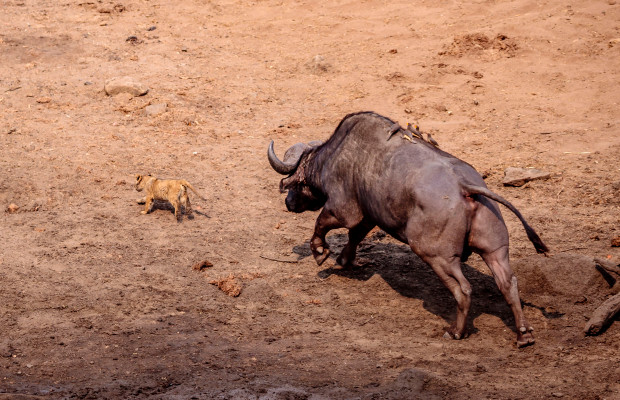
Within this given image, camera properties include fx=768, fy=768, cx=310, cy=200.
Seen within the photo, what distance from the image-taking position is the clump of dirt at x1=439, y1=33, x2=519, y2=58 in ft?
48.1

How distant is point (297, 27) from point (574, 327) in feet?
36.6

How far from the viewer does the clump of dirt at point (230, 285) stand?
829 centimetres

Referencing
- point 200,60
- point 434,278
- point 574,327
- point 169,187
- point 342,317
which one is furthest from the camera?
point 200,60

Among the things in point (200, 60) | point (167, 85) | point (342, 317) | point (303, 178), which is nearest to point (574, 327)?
point (342, 317)

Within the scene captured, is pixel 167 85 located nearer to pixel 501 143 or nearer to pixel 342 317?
pixel 501 143

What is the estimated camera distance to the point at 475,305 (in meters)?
8.00

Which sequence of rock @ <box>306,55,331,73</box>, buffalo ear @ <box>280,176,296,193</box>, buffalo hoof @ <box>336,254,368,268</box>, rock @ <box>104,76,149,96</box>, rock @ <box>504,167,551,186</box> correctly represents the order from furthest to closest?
rock @ <box>306,55,331,73</box>, rock @ <box>104,76,149,96</box>, rock @ <box>504,167,551,186</box>, buffalo ear @ <box>280,176,296,193</box>, buffalo hoof @ <box>336,254,368,268</box>

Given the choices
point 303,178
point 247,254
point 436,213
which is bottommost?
point 247,254

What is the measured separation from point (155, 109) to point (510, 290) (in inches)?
320

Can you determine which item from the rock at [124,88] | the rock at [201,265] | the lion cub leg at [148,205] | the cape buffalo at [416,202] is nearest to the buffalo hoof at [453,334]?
the cape buffalo at [416,202]

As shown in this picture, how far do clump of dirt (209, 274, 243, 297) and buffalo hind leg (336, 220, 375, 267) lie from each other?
1.27 m

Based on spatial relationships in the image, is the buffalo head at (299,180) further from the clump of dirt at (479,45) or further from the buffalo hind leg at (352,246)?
the clump of dirt at (479,45)

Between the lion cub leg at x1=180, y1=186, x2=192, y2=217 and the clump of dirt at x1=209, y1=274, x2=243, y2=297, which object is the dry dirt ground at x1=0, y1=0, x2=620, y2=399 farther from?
the lion cub leg at x1=180, y1=186, x2=192, y2=217

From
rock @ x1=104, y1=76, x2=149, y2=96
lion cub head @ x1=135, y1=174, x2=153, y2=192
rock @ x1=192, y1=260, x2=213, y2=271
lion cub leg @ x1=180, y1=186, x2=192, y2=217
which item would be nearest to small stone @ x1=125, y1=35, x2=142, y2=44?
rock @ x1=104, y1=76, x2=149, y2=96
